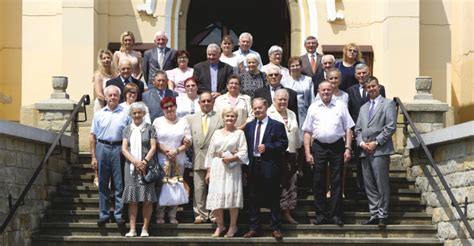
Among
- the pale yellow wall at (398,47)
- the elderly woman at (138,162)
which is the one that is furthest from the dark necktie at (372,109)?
the pale yellow wall at (398,47)

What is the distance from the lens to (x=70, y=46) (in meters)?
19.5

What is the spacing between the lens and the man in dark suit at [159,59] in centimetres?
1700

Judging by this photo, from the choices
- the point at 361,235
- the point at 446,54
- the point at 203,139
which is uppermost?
the point at 446,54

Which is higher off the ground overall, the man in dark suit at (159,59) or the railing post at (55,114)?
the man in dark suit at (159,59)

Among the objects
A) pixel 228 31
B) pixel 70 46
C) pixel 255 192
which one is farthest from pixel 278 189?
pixel 228 31

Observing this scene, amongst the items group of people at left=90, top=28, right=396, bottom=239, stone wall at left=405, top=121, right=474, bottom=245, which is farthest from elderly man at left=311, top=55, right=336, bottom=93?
stone wall at left=405, top=121, right=474, bottom=245

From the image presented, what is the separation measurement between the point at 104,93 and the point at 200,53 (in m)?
5.86

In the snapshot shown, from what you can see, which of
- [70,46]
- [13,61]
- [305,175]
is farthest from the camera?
[13,61]

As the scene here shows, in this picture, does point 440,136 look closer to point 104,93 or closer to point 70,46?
point 104,93

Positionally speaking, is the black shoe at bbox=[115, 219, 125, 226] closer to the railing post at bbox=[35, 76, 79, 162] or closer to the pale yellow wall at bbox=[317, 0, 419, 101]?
the railing post at bbox=[35, 76, 79, 162]

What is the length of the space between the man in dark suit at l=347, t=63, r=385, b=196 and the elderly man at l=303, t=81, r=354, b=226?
611 millimetres

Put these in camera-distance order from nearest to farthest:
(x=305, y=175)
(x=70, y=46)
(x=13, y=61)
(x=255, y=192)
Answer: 1. (x=255, y=192)
2. (x=305, y=175)
3. (x=70, y=46)
4. (x=13, y=61)

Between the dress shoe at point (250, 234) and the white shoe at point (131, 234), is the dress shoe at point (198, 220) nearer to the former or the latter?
the dress shoe at point (250, 234)

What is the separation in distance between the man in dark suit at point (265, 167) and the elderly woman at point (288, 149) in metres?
0.26
